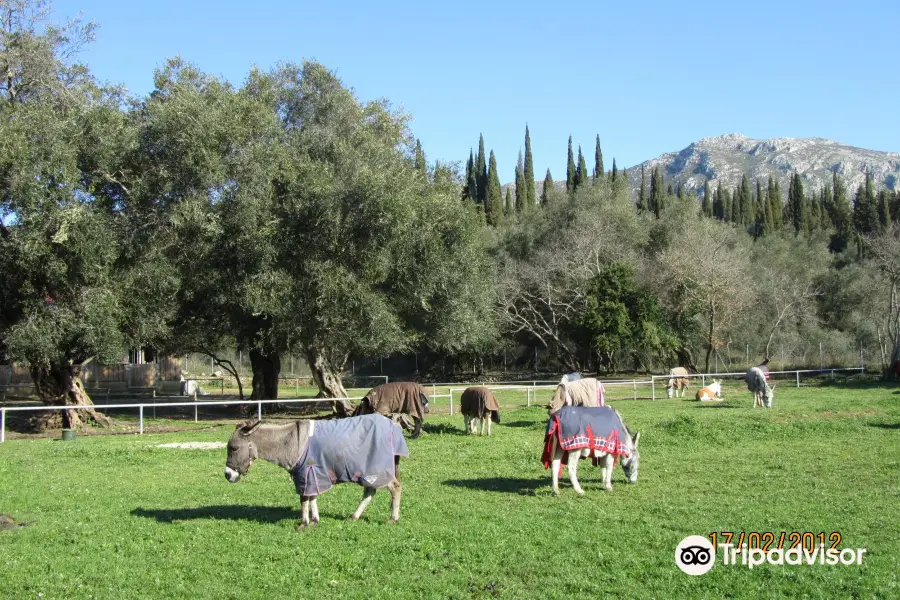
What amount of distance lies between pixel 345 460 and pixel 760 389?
66.7ft

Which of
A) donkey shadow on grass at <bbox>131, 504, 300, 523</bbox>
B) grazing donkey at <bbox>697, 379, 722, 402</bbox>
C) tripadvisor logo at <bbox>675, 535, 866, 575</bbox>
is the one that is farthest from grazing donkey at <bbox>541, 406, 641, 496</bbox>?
grazing donkey at <bbox>697, 379, 722, 402</bbox>

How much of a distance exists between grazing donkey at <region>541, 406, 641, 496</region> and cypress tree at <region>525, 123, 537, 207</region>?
72813mm

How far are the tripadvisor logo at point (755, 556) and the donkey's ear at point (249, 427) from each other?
5.39 meters

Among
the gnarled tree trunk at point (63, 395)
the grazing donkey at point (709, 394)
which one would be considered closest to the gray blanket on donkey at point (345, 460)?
the gnarled tree trunk at point (63, 395)

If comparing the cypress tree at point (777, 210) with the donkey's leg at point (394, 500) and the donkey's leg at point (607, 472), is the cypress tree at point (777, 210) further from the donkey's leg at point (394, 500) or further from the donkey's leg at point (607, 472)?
the donkey's leg at point (394, 500)

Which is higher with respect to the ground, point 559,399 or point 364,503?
point 559,399

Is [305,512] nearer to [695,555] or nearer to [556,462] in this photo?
[556,462]

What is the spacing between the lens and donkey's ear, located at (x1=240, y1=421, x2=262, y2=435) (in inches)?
405

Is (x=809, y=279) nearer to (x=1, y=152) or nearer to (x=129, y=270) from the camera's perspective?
(x=129, y=270)

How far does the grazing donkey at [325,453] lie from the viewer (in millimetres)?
9820

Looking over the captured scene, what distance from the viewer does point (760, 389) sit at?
26.5 m

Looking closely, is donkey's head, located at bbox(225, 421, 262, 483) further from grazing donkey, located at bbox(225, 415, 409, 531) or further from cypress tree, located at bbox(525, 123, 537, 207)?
cypress tree, located at bbox(525, 123, 537, 207)

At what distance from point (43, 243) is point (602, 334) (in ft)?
104

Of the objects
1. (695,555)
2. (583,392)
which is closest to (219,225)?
(583,392)
